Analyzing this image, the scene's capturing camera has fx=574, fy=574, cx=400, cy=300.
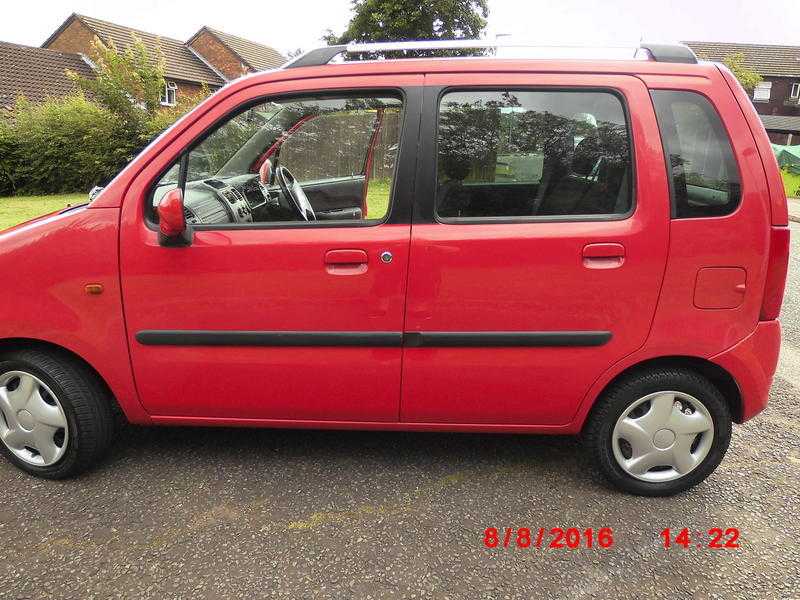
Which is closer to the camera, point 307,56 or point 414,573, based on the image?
point 414,573

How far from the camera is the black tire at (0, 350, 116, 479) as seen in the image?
256cm

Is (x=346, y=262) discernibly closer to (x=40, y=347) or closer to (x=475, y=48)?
(x=475, y=48)

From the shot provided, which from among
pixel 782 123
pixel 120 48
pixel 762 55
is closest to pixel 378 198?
pixel 120 48

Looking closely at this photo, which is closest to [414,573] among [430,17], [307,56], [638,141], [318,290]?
[318,290]

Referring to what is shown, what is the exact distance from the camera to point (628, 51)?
2426 mm

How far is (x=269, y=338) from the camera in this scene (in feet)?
8.00

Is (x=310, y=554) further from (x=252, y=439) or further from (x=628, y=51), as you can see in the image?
(x=628, y=51)

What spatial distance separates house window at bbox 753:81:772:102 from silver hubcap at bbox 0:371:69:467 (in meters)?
55.1

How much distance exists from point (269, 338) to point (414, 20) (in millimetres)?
17312

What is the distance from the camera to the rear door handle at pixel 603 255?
2.28 meters

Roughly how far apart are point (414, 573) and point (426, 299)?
104 cm

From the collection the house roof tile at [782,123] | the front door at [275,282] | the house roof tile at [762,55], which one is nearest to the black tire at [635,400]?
the front door at [275,282]

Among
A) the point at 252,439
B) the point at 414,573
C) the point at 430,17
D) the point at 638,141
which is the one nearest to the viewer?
the point at 414,573
